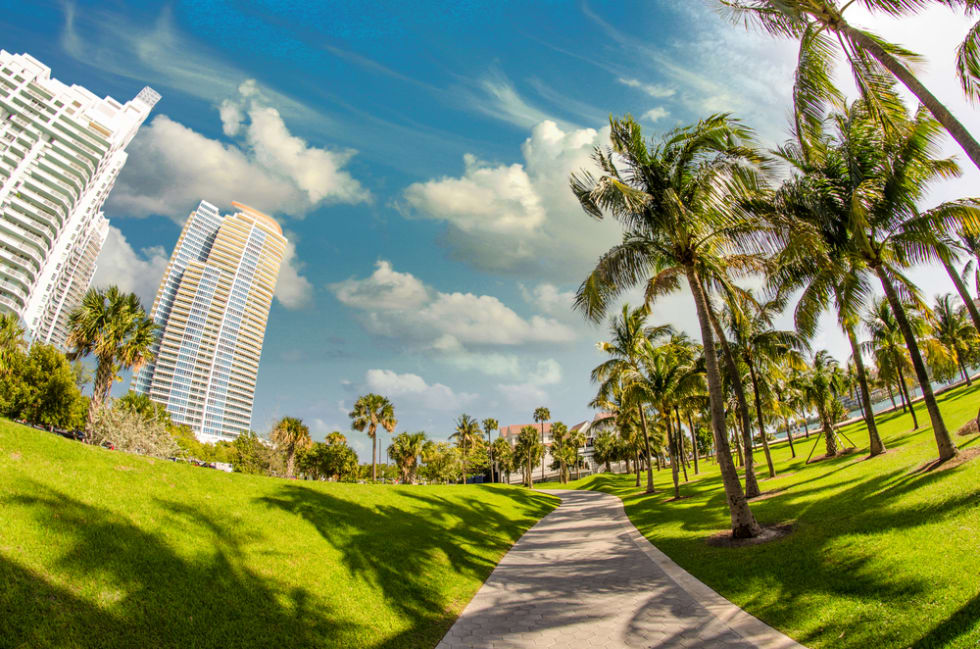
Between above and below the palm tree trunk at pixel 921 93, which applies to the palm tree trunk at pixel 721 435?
below

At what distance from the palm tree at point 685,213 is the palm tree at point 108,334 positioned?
24.9m

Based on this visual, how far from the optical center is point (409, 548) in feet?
37.7

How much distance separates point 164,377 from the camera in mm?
169250

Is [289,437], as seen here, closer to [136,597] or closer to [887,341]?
[136,597]

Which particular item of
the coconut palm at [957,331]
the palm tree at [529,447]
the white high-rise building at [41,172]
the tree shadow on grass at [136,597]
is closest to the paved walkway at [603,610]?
the tree shadow on grass at [136,597]

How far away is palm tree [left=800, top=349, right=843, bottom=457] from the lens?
2681 centimetres

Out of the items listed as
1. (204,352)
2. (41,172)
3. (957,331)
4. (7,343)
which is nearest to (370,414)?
(7,343)

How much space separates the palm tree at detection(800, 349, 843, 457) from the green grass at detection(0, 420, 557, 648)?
25889 mm

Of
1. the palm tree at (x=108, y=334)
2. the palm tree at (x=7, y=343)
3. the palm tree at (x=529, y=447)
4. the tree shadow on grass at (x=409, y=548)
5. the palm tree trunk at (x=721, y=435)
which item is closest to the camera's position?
the tree shadow on grass at (x=409, y=548)

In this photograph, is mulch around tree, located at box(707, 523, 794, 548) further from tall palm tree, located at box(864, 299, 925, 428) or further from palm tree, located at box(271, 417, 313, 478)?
palm tree, located at box(271, 417, 313, 478)

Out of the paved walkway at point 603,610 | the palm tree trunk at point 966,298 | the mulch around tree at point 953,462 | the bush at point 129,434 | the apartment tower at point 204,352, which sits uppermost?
the apartment tower at point 204,352

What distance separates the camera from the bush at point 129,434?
941 inches

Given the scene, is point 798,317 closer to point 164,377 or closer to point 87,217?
point 87,217

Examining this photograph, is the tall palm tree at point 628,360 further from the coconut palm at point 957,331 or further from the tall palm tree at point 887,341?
the coconut palm at point 957,331
